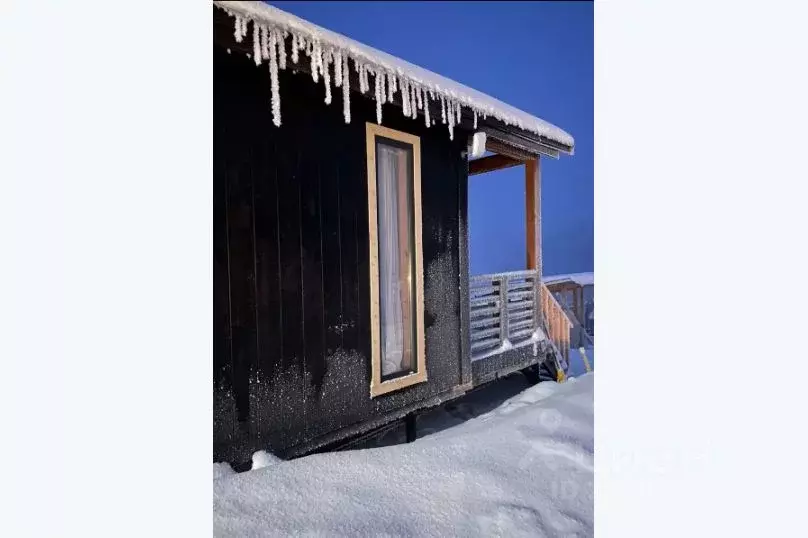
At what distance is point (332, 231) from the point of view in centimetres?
170

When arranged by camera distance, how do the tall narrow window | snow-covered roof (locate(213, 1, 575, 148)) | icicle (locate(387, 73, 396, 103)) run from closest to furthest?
snow-covered roof (locate(213, 1, 575, 148)) → icicle (locate(387, 73, 396, 103)) → the tall narrow window

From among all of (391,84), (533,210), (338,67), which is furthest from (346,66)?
(533,210)

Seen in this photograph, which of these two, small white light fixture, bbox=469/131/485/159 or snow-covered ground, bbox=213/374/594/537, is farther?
small white light fixture, bbox=469/131/485/159

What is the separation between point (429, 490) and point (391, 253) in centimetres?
117

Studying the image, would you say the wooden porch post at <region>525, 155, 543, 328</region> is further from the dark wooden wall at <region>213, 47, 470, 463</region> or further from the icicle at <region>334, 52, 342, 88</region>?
the icicle at <region>334, 52, 342, 88</region>

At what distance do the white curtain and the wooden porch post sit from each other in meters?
1.15

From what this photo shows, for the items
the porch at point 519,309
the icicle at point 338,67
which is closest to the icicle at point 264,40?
the icicle at point 338,67

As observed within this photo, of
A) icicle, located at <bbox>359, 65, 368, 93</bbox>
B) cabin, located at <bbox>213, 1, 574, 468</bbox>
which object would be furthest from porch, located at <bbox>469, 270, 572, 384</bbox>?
icicle, located at <bbox>359, 65, 368, 93</bbox>

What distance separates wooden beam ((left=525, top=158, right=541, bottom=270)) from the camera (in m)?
2.78

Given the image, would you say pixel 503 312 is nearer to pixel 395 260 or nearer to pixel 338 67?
pixel 395 260

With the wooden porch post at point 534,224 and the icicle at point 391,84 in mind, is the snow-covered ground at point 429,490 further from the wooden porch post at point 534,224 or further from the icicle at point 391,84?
the wooden porch post at point 534,224

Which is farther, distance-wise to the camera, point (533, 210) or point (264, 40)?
point (533, 210)
